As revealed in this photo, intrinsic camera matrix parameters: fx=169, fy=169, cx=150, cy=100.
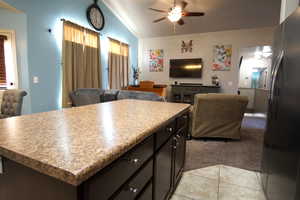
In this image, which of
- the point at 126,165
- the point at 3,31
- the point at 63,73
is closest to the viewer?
the point at 126,165

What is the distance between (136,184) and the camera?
36.1 inches

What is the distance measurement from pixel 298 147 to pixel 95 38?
4843mm

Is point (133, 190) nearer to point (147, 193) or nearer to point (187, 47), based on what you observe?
point (147, 193)

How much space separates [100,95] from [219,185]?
2.77m

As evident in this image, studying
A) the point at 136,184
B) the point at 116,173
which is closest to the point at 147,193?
the point at 136,184

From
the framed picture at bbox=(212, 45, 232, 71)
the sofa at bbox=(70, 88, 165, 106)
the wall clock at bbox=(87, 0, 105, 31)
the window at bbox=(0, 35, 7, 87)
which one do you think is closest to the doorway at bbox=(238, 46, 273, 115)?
the framed picture at bbox=(212, 45, 232, 71)

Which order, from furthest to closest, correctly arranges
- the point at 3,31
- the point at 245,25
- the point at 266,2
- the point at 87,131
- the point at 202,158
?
1. the point at 245,25
2. the point at 266,2
3. the point at 3,31
4. the point at 202,158
5. the point at 87,131

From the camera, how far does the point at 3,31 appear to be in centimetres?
312

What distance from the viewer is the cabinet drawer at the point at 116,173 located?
1.99ft

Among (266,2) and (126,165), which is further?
(266,2)

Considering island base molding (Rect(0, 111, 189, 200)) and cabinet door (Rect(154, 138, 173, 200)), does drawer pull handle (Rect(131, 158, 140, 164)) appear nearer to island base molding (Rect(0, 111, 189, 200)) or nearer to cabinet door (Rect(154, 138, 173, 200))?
island base molding (Rect(0, 111, 189, 200))

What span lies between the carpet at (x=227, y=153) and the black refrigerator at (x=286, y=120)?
31.2 inches

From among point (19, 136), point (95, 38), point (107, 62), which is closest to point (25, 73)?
point (95, 38)

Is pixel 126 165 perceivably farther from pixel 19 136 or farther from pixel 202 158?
pixel 202 158
